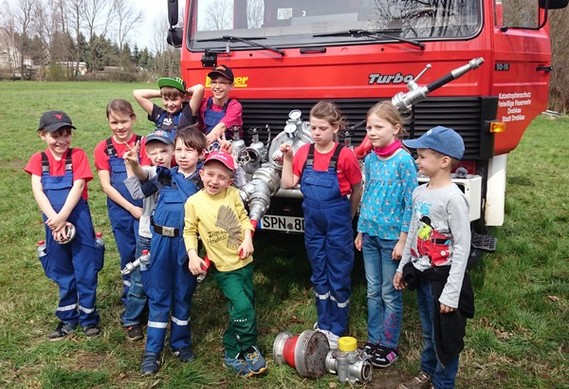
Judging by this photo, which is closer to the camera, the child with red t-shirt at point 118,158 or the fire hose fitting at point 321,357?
the fire hose fitting at point 321,357

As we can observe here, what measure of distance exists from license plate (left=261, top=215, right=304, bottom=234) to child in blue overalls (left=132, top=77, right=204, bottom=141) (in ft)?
3.37

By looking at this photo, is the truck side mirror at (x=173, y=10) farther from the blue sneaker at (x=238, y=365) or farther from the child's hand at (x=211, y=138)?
the blue sneaker at (x=238, y=365)

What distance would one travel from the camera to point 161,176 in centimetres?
382

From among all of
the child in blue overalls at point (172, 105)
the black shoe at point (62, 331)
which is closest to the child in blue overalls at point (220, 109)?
the child in blue overalls at point (172, 105)

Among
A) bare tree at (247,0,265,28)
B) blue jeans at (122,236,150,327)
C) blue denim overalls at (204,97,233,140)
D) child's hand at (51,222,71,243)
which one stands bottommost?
blue jeans at (122,236,150,327)

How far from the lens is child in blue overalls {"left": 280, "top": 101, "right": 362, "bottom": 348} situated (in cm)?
384

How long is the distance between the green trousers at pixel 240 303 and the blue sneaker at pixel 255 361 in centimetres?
4

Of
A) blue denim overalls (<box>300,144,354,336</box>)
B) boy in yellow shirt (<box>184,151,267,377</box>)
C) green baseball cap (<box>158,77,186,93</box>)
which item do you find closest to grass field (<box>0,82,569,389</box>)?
boy in yellow shirt (<box>184,151,267,377</box>)

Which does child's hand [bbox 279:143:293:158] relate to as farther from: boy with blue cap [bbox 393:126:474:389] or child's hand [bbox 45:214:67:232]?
child's hand [bbox 45:214:67:232]

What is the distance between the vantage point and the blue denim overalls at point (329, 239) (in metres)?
3.87

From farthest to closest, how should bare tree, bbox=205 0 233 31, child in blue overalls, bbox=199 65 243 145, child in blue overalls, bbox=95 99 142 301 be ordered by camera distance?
bare tree, bbox=205 0 233 31, child in blue overalls, bbox=199 65 243 145, child in blue overalls, bbox=95 99 142 301

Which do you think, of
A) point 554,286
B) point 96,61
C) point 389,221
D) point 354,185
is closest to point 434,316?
point 389,221

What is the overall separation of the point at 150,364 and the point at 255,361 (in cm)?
69

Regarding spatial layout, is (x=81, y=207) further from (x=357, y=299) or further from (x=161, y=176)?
(x=357, y=299)
